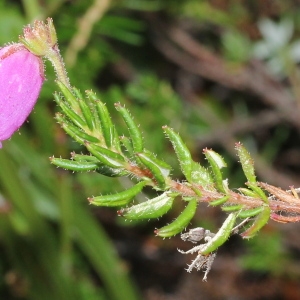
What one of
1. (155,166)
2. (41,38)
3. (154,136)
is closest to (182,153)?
(155,166)

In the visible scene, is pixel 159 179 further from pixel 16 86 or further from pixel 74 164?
pixel 16 86

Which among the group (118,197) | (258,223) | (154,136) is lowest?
(258,223)

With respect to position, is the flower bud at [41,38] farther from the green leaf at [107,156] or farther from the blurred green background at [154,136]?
the blurred green background at [154,136]

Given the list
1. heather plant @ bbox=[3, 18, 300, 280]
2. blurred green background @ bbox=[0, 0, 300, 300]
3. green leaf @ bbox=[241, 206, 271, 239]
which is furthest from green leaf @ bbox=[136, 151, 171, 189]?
blurred green background @ bbox=[0, 0, 300, 300]

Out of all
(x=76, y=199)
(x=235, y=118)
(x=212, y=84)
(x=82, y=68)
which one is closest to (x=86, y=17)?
(x=82, y=68)

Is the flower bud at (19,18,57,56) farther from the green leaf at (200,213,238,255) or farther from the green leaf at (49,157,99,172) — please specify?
the green leaf at (200,213,238,255)

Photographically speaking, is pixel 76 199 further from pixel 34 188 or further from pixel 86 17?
pixel 86 17
